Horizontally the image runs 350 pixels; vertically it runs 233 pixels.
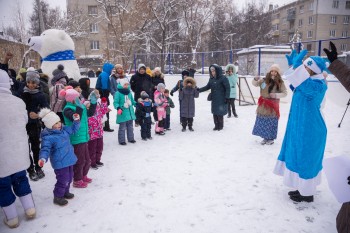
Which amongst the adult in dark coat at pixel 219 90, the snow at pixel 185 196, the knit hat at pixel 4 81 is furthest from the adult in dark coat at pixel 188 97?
the knit hat at pixel 4 81

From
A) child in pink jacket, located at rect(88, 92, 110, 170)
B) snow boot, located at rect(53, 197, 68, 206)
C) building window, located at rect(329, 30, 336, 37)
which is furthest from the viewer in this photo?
building window, located at rect(329, 30, 336, 37)

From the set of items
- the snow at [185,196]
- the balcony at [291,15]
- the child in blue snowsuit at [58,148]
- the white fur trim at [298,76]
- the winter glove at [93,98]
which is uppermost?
the balcony at [291,15]

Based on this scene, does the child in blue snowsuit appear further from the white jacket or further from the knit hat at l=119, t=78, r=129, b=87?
the knit hat at l=119, t=78, r=129, b=87

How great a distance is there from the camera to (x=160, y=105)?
6.79 meters

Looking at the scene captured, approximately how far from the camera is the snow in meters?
3.02

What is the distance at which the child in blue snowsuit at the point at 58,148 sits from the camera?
315 cm

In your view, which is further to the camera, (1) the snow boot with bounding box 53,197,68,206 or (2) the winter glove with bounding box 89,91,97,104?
(2) the winter glove with bounding box 89,91,97,104

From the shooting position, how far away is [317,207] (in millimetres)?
3346

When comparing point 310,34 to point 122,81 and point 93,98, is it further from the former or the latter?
point 93,98

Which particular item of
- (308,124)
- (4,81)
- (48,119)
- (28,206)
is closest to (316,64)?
(308,124)

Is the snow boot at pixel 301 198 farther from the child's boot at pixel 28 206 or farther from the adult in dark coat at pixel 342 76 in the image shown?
the child's boot at pixel 28 206

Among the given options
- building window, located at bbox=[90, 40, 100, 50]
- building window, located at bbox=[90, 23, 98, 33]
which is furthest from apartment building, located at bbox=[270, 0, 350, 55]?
building window, located at bbox=[90, 23, 98, 33]

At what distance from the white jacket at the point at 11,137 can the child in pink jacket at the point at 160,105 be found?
13.0ft

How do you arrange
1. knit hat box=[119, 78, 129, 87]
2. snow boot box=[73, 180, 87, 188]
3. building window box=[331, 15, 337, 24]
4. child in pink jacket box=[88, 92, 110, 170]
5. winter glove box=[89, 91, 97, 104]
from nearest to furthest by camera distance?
snow boot box=[73, 180, 87, 188]
winter glove box=[89, 91, 97, 104]
child in pink jacket box=[88, 92, 110, 170]
knit hat box=[119, 78, 129, 87]
building window box=[331, 15, 337, 24]
